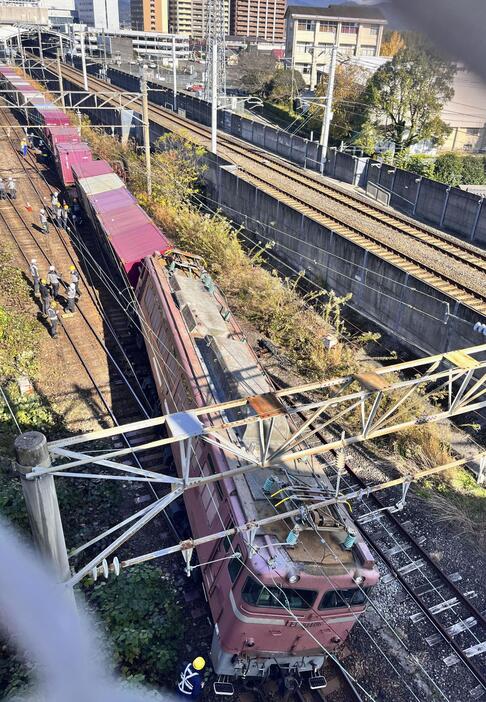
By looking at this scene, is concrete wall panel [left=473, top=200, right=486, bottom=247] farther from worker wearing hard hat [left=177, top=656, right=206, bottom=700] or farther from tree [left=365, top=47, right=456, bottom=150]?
worker wearing hard hat [left=177, top=656, right=206, bottom=700]

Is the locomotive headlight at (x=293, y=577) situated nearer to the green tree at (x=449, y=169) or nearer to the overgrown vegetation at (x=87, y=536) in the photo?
the overgrown vegetation at (x=87, y=536)

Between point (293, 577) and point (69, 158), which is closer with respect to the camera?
point (293, 577)

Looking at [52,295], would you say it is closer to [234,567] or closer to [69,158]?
[69,158]

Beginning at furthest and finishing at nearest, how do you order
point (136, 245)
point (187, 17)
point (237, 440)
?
point (187, 17) → point (136, 245) → point (237, 440)

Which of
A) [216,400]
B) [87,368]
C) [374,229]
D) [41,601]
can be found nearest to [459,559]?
[216,400]

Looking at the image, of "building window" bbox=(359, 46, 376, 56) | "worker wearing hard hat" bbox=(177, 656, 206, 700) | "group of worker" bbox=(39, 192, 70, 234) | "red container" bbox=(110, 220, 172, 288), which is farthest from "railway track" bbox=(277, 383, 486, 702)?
"building window" bbox=(359, 46, 376, 56)

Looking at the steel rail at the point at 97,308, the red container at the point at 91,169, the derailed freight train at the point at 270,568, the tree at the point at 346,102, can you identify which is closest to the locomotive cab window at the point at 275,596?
the derailed freight train at the point at 270,568

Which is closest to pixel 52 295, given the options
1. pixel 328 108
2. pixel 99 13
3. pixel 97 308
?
pixel 97 308
